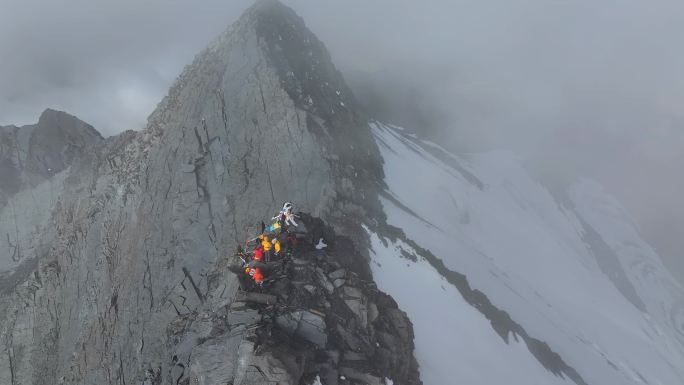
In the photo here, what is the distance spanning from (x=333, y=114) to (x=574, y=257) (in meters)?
49.7

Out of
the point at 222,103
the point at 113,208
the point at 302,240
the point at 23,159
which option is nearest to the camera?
the point at 302,240

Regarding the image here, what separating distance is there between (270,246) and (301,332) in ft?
14.9

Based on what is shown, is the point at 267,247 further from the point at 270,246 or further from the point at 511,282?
the point at 511,282

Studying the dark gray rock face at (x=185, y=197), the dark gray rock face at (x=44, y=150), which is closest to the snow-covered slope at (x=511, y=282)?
the dark gray rock face at (x=185, y=197)

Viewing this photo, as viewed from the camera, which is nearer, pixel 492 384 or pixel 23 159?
pixel 492 384

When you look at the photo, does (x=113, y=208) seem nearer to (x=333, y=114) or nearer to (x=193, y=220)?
(x=193, y=220)

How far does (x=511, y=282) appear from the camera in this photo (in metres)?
48.1

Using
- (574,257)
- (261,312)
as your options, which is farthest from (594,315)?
(261,312)

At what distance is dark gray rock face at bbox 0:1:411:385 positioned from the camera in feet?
120

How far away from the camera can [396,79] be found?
119 meters

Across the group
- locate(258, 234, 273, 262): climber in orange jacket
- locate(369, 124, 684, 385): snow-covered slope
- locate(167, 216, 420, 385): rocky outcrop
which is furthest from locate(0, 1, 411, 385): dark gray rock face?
locate(369, 124, 684, 385): snow-covered slope

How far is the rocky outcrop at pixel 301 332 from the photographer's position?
629 inches

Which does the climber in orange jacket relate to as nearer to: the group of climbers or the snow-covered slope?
the group of climbers

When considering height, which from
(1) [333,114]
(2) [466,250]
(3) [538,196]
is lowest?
(2) [466,250]
